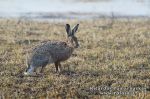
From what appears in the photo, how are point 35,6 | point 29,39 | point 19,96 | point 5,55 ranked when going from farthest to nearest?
point 35,6 < point 29,39 < point 5,55 < point 19,96

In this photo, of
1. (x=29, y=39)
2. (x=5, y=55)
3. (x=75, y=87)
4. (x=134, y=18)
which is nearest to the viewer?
(x=75, y=87)

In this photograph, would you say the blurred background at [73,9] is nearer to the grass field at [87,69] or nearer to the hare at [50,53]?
the grass field at [87,69]

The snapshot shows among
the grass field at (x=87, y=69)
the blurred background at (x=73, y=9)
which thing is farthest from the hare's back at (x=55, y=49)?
the blurred background at (x=73, y=9)

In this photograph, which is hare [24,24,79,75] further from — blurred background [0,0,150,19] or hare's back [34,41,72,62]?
blurred background [0,0,150,19]

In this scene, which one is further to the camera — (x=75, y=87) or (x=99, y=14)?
(x=99, y=14)

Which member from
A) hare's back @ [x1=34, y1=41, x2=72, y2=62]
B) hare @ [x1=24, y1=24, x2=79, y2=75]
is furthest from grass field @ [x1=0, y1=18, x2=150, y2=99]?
hare's back @ [x1=34, y1=41, x2=72, y2=62]

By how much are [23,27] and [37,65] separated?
1074 centimetres

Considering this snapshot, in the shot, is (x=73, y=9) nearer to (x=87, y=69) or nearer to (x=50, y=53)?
(x=87, y=69)

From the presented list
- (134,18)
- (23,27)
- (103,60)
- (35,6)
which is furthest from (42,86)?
(35,6)

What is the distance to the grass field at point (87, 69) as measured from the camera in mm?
9219

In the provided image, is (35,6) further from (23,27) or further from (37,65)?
(37,65)

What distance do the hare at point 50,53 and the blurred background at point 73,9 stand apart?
1580 cm

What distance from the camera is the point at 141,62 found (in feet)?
40.3

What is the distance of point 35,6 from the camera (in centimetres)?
3397
